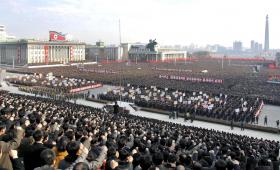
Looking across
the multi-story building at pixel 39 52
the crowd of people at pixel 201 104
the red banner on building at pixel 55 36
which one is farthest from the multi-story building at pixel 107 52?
the crowd of people at pixel 201 104

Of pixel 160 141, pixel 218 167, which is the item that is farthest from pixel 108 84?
pixel 218 167

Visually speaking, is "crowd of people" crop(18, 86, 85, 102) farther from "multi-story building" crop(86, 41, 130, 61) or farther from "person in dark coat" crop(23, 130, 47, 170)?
"multi-story building" crop(86, 41, 130, 61)

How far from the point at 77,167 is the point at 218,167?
4.08 meters

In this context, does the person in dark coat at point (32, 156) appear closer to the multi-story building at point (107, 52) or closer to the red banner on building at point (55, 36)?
the red banner on building at point (55, 36)

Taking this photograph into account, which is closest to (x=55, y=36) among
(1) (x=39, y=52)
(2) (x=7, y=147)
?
(1) (x=39, y=52)

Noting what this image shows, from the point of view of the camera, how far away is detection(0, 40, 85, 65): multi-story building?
125 metres

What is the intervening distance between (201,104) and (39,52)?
327ft

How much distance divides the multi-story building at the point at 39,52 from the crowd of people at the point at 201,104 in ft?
271

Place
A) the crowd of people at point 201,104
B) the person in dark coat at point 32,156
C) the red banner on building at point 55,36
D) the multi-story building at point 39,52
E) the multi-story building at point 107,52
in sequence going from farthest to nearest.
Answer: the multi-story building at point 107,52, the red banner on building at point 55,36, the multi-story building at point 39,52, the crowd of people at point 201,104, the person in dark coat at point 32,156

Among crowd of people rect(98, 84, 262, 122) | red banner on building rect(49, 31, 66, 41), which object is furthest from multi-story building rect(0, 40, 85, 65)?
crowd of people rect(98, 84, 262, 122)

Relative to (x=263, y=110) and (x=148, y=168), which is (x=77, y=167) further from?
(x=263, y=110)

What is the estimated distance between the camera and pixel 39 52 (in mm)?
128500

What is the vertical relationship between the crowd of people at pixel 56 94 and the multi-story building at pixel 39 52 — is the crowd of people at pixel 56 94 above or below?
below

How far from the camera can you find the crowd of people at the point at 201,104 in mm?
37522
